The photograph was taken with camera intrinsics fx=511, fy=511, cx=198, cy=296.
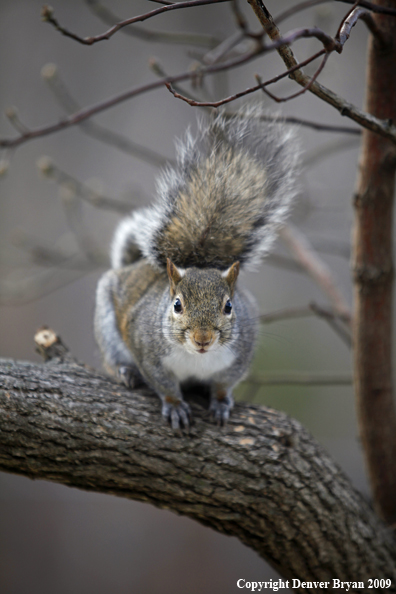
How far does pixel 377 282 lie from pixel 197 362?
2.77 ft

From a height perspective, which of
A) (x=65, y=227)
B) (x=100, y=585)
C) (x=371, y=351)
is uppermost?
(x=65, y=227)

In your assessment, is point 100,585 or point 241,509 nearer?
point 241,509

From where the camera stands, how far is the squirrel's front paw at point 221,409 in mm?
1970

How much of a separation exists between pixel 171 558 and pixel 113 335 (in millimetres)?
A: 3033

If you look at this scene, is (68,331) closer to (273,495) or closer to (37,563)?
(37,563)

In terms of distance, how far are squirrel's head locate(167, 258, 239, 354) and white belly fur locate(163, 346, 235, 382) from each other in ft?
0.29

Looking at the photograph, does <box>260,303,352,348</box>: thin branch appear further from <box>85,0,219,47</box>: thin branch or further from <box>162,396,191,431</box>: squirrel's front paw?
<box>85,0,219,47</box>: thin branch

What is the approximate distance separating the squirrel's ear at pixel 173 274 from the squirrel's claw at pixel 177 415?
1.42 ft

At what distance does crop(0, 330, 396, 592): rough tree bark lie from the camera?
5.38 ft

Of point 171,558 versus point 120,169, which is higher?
point 120,169

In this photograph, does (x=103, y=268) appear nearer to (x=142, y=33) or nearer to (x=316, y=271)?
(x=316, y=271)

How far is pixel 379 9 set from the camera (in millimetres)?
1467

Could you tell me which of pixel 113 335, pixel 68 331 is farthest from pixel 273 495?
pixel 68 331

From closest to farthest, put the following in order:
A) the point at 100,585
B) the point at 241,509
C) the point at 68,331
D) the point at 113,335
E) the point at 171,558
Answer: the point at 241,509 < the point at 113,335 < the point at 100,585 < the point at 171,558 < the point at 68,331
